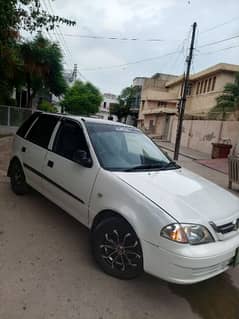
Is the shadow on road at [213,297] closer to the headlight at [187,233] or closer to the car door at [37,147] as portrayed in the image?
the headlight at [187,233]

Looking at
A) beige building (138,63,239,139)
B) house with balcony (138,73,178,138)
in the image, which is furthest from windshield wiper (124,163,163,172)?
house with balcony (138,73,178,138)

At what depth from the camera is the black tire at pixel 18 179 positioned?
4957mm

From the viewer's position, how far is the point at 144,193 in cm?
274

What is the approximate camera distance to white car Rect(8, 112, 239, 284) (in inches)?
97.2

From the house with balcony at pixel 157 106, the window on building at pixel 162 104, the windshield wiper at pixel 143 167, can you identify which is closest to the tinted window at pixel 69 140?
the windshield wiper at pixel 143 167

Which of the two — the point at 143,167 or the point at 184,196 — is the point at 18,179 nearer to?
the point at 143,167

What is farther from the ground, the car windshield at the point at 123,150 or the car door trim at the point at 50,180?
the car windshield at the point at 123,150

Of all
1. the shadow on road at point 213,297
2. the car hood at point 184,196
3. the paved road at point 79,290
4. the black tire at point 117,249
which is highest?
the car hood at point 184,196

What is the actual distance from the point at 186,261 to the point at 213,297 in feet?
2.73

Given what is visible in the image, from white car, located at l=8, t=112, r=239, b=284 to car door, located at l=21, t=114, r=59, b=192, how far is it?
3cm

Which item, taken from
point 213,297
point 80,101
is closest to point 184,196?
point 213,297

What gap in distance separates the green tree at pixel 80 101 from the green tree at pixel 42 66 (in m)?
15.6

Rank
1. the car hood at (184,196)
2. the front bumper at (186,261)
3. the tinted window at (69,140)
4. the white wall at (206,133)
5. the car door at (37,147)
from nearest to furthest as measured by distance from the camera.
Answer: the front bumper at (186,261) → the car hood at (184,196) → the tinted window at (69,140) → the car door at (37,147) → the white wall at (206,133)

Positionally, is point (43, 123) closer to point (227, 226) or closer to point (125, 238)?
point (125, 238)
